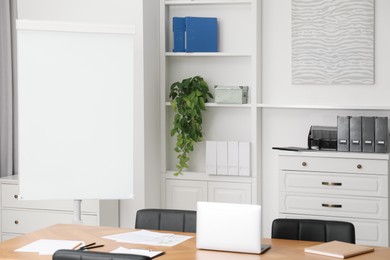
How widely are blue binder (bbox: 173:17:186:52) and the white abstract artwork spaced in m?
0.91

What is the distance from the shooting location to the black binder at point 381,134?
5.48 meters

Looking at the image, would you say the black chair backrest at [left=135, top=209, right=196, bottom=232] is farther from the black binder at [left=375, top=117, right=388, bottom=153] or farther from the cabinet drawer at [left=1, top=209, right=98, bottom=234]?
the black binder at [left=375, top=117, right=388, bottom=153]

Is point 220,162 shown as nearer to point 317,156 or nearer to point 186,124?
point 186,124

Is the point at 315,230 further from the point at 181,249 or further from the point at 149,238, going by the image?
the point at 149,238

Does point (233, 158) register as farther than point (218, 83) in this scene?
No

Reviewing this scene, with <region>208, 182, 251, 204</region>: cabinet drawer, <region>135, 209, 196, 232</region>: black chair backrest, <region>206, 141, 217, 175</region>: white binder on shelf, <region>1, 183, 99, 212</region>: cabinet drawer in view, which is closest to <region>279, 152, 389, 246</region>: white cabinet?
<region>208, 182, 251, 204</region>: cabinet drawer

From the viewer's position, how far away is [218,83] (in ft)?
20.4

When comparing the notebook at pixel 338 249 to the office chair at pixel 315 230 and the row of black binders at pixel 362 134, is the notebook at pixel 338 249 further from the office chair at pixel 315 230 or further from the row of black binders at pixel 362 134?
the row of black binders at pixel 362 134

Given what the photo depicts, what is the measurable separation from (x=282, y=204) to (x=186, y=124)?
1.04 metres

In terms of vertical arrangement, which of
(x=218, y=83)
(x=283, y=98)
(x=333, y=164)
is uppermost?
(x=218, y=83)

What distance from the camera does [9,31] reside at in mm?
6082

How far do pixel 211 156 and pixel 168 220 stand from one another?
1.87 m

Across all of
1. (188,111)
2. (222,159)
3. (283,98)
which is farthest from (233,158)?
(283,98)

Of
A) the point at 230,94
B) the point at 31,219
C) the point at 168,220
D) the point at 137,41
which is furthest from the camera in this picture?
the point at 230,94
